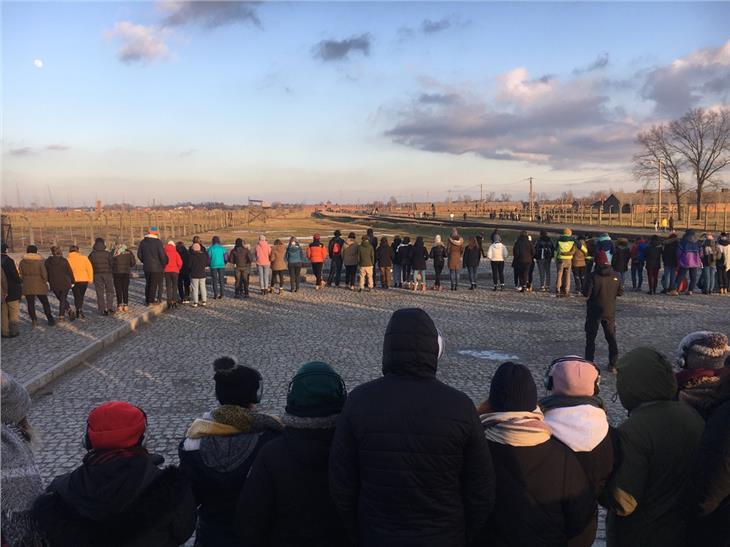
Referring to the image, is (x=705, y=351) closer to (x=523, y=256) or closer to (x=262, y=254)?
(x=523, y=256)

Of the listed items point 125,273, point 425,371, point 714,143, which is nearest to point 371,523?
point 425,371

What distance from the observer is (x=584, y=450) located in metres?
2.73

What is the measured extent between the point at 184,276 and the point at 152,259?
1.37m

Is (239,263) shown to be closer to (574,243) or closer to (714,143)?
(574,243)

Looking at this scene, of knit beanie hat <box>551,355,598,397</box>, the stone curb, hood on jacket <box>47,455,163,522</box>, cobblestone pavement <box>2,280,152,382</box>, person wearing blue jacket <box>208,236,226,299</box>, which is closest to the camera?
hood on jacket <box>47,455,163,522</box>

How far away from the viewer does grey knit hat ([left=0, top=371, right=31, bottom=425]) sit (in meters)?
2.67

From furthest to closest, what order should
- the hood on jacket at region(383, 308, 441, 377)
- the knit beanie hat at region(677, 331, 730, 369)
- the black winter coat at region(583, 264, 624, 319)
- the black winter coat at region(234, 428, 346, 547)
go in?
the black winter coat at region(583, 264, 624, 319), the knit beanie hat at region(677, 331, 730, 369), the black winter coat at region(234, 428, 346, 547), the hood on jacket at region(383, 308, 441, 377)

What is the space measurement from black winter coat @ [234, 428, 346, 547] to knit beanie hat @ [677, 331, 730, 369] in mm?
2372

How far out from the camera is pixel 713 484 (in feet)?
8.21

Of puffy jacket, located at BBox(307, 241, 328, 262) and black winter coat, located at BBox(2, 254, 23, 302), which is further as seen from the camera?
puffy jacket, located at BBox(307, 241, 328, 262)

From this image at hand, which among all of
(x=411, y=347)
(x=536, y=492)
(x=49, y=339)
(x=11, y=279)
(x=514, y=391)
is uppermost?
(x=411, y=347)

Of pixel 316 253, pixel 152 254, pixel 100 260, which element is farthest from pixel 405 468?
pixel 316 253

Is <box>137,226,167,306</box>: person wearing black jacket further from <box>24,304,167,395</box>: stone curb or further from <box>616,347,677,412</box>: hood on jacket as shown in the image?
<box>616,347,677,412</box>: hood on jacket

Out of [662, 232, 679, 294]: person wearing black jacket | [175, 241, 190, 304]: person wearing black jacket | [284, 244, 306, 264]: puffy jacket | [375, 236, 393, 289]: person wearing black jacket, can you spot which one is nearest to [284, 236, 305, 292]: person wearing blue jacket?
[284, 244, 306, 264]: puffy jacket
